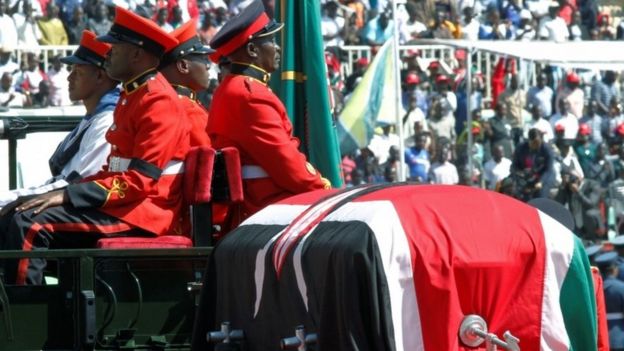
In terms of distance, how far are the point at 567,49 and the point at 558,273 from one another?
17.1 m

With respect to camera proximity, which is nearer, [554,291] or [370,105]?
[554,291]

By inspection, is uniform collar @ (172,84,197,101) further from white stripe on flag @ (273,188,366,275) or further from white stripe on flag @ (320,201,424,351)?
white stripe on flag @ (320,201,424,351)

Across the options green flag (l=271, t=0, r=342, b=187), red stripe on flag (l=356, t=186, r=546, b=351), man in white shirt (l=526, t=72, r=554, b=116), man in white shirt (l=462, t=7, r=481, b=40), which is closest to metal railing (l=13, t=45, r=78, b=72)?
A: man in white shirt (l=526, t=72, r=554, b=116)

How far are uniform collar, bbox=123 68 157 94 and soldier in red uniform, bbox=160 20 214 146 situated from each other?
34 cm

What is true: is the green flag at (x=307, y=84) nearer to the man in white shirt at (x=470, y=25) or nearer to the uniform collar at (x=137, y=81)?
the uniform collar at (x=137, y=81)

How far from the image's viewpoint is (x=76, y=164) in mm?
7809

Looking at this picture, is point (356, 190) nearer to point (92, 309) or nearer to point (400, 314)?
point (400, 314)

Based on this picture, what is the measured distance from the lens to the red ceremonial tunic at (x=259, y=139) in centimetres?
718

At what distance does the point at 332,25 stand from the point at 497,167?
164 inches

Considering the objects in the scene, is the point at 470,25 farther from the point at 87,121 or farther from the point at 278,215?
the point at 278,215

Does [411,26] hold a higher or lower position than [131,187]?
lower

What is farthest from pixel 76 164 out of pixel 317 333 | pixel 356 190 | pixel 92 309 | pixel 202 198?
pixel 317 333

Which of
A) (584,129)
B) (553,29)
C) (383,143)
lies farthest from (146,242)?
(553,29)

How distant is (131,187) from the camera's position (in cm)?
686
